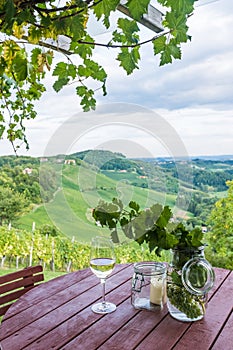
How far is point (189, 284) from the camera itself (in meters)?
1.22

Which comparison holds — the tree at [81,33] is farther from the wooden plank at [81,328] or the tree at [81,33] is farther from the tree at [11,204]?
the tree at [11,204]

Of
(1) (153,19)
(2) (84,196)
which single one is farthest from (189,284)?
(1) (153,19)

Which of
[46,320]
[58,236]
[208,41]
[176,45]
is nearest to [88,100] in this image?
[176,45]

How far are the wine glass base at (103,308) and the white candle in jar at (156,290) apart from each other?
146 mm

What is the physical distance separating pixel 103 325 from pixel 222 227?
231cm

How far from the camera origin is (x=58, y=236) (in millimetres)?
4688

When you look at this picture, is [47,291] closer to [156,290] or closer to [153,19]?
[156,290]

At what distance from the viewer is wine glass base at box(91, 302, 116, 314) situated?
1.34 meters

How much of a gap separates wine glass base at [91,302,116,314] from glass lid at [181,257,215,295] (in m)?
0.30

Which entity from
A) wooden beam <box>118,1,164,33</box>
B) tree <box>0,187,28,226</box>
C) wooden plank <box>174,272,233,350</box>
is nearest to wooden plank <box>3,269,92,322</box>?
wooden plank <box>174,272,233,350</box>

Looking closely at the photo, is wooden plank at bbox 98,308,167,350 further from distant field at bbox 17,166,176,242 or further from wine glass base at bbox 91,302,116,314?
distant field at bbox 17,166,176,242

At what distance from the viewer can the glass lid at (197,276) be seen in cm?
122

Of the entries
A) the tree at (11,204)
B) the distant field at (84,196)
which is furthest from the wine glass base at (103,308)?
the tree at (11,204)

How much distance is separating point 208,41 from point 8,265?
3409 millimetres
